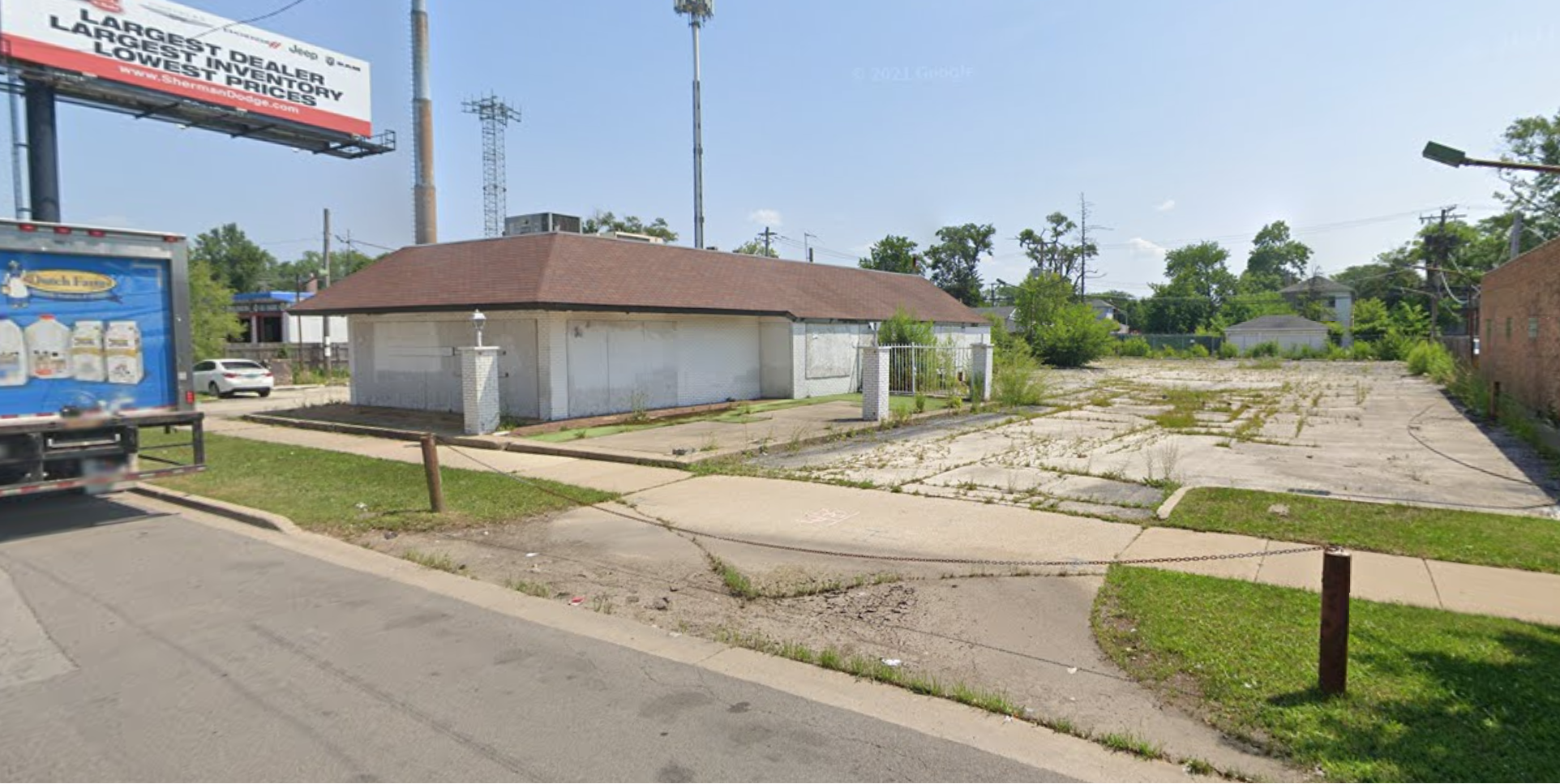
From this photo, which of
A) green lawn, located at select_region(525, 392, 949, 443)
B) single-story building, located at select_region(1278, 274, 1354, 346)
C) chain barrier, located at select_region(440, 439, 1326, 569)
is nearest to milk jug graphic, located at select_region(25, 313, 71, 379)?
chain barrier, located at select_region(440, 439, 1326, 569)

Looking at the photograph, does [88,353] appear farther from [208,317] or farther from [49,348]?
[208,317]

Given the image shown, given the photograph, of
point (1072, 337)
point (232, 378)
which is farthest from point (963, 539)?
point (1072, 337)

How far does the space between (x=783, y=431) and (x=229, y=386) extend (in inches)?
930

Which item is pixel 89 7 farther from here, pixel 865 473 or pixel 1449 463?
pixel 1449 463

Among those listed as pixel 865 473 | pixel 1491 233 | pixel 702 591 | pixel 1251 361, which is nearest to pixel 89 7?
pixel 865 473

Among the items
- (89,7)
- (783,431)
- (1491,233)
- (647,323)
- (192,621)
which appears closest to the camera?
(192,621)

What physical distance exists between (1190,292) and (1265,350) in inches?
1501

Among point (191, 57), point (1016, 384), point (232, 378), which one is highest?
point (191, 57)

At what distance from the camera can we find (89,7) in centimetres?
2750

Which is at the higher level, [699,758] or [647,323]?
[647,323]

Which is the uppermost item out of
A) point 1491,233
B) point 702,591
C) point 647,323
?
point 1491,233

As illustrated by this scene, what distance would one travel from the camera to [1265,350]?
208 feet

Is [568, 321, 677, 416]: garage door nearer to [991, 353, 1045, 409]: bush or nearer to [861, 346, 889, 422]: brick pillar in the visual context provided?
[861, 346, 889, 422]: brick pillar

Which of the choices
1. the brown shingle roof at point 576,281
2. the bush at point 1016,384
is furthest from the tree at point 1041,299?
the bush at point 1016,384
